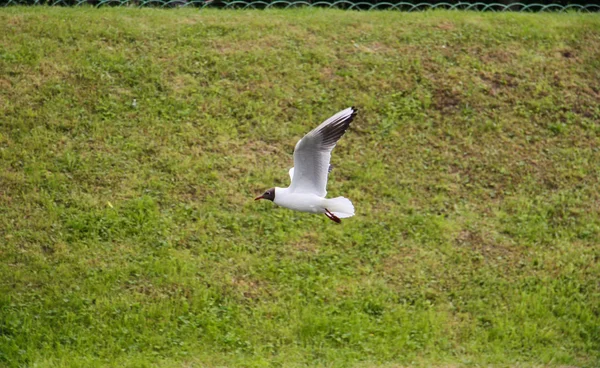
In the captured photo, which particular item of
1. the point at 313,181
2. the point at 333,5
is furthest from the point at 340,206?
the point at 333,5

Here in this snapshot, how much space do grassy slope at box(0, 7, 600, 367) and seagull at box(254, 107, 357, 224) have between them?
244 cm

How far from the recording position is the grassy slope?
8969 millimetres

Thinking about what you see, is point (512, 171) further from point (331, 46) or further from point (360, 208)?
point (331, 46)

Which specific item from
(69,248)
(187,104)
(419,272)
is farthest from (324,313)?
(187,104)

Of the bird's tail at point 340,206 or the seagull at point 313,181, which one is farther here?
the bird's tail at point 340,206

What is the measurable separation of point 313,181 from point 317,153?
9.4 inches

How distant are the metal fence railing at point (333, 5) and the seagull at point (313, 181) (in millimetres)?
6808

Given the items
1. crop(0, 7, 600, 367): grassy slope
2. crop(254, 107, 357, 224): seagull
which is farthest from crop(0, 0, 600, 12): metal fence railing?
crop(254, 107, 357, 224): seagull

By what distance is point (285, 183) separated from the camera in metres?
10.2

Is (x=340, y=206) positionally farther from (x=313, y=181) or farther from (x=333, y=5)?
(x=333, y=5)

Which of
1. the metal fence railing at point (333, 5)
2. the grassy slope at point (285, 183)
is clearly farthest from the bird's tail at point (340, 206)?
the metal fence railing at point (333, 5)

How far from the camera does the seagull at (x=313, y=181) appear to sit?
6324mm

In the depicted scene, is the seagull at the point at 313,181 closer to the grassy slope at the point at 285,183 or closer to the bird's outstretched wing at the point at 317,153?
the bird's outstretched wing at the point at 317,153

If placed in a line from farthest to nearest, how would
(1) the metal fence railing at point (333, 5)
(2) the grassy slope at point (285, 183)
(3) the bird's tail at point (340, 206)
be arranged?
(1) the metal fence railing at point (333, 5) < (2) the grassy slope at point (285, 183) < (3) the bird's tail at point (340, 206)
